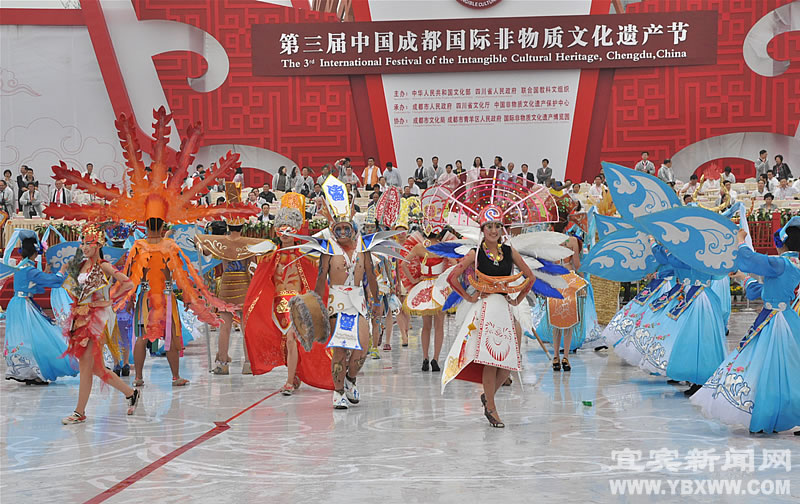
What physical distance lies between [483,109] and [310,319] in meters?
18.5

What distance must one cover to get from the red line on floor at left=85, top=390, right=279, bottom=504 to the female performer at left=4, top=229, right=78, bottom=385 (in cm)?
272

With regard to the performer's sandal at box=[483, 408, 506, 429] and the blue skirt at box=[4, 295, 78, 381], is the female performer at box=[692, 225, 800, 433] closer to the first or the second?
the performer's sandal at box=[483, 408, 506, 429]

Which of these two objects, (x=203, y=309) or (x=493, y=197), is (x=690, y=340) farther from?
(x=203, y=309)

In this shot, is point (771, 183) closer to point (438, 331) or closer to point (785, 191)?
point (785, 191)

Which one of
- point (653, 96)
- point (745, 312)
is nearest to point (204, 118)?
point (653, 96)

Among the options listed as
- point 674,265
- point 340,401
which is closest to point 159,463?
point 340,401

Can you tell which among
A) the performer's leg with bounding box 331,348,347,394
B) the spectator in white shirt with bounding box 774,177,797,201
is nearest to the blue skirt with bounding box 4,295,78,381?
the performer's leg with bounding box 331,348,347,394

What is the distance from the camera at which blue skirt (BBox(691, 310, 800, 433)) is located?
582 cm

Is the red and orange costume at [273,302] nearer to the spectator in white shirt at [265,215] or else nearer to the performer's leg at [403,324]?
the performer's leg at [403,324]

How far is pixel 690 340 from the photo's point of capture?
7.71m

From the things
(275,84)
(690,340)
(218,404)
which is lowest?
(218,404)

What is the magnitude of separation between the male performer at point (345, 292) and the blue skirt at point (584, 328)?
3595 mm

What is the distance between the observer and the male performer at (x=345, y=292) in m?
7.28

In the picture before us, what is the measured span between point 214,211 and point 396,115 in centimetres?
1724
